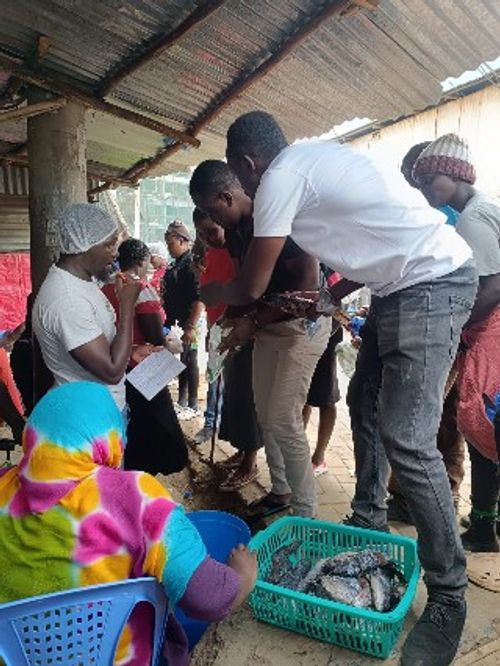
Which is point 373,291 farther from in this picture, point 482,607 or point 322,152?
point 482,607

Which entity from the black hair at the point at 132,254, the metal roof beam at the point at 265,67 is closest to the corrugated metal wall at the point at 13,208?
the metal roof beam at the point at 265,67

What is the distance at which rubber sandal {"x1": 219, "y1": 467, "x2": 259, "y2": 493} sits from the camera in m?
3.66

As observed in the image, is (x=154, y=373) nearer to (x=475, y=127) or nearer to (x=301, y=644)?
(x=301, y=644)

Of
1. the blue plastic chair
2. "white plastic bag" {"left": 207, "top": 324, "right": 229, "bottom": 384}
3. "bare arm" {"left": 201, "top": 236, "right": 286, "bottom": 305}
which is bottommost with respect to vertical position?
the blue plastic chair

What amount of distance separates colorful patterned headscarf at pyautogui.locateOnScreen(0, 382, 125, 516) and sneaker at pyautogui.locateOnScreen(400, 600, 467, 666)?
1.27 metres

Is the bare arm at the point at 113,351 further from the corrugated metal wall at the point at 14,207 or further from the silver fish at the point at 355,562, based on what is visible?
the corrugated metal wall at the point at 14,207

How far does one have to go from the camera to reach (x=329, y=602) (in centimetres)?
190

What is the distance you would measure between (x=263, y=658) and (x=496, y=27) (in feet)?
13.5

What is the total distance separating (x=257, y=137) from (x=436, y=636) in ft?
6.43

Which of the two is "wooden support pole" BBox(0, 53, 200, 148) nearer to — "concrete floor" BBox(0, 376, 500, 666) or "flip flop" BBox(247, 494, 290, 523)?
"flip flop" BBox(247, 494, 290, 523)

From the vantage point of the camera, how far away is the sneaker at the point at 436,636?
1813 millimetres

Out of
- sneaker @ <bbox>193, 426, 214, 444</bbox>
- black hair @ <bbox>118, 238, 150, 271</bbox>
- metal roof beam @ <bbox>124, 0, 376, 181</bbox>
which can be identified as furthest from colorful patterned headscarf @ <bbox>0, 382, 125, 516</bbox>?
sneaker @ <bbox>193, 426, 214, 444</bbox>

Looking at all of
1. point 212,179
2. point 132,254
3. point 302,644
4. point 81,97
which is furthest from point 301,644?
point 81,97

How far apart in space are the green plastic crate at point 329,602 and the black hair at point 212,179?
5.22 ft
